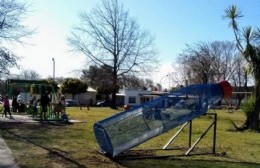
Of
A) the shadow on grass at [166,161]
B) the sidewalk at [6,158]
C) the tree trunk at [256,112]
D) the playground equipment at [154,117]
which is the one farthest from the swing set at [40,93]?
the shadow on grass at [166,161]

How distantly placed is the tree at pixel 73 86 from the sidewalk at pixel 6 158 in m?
75.3

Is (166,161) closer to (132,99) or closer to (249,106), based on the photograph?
(249,106)

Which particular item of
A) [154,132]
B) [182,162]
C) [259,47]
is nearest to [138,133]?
[154,132]

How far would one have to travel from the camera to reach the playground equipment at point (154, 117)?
12.4 meters

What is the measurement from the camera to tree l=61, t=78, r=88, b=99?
8984cm

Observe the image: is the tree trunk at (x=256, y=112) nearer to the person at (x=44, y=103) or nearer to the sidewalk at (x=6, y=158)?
the person at (x=44, y=103)

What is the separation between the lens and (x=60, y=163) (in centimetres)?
1130

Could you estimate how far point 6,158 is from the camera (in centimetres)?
1195

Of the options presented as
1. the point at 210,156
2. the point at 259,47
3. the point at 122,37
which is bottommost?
the point at 210,156

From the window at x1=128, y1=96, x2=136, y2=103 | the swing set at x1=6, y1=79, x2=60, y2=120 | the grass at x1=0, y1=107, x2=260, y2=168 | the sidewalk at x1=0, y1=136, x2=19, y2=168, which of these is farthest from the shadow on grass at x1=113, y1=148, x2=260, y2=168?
the window at x1=128, y1=96, x2=136, y2=103

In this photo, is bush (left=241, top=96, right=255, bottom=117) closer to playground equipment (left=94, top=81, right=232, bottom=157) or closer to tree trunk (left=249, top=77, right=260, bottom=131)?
tree trunk (left=249, top=77, right=260, bottom=131)

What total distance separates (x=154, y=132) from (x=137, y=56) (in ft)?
168

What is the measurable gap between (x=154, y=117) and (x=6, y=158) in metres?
4.20

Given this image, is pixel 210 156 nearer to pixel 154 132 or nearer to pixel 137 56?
pixel 154 132
